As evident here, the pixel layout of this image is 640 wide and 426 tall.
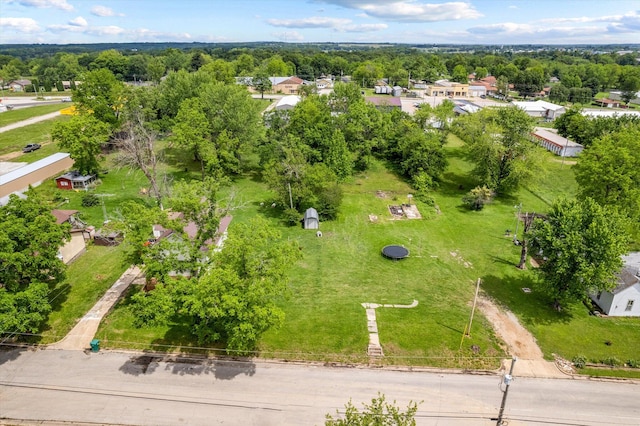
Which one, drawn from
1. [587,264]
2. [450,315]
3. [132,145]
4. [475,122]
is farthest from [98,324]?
[475,122]

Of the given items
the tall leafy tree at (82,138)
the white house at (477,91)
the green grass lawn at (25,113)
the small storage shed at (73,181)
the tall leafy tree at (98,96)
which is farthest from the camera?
the white house at (477,91)

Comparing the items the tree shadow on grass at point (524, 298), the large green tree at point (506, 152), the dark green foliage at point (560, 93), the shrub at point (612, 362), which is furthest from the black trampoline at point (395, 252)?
the dark green foliage at point (560, 93)

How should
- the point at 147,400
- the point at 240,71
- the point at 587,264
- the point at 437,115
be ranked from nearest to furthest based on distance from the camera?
the point at 147,400 → the point at 587,264 → the point at 437,115 → the point at 240,71

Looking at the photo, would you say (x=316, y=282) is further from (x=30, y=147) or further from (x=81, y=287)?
(x=30, y=147)

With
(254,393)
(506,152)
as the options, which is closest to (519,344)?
(254,393)

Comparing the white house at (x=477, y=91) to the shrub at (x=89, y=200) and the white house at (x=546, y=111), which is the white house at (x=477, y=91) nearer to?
the white house at (x=546, y=111)

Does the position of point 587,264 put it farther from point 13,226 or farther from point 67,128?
point 67,128

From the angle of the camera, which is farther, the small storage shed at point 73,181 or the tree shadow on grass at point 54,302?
the small storage shed at point 73,181
